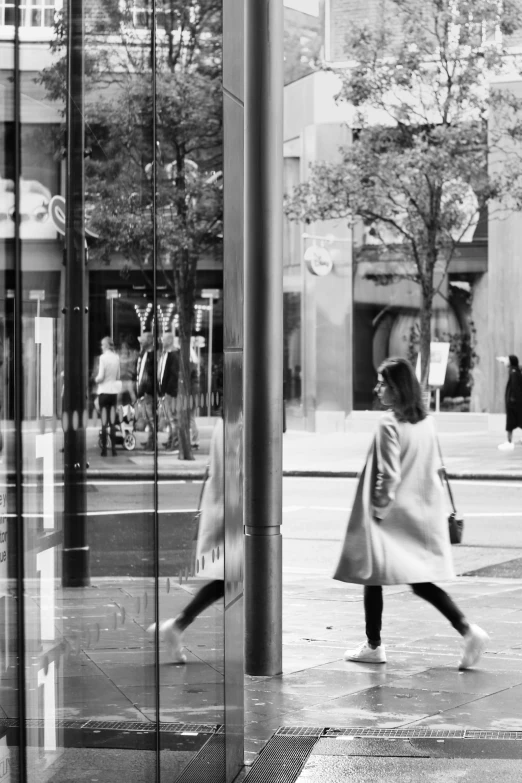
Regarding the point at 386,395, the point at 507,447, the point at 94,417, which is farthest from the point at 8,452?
the point at 507,447

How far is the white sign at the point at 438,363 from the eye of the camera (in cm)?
2819

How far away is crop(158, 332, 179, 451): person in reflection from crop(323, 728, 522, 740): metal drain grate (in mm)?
2206

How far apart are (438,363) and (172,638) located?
25.0 meters

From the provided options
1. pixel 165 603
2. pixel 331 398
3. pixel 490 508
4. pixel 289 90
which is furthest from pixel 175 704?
pixel 289 90

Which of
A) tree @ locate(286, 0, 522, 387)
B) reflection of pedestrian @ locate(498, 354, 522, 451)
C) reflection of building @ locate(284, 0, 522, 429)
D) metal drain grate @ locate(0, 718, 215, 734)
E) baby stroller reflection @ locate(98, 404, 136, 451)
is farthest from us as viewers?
reflection of building @ locate(284, 0, 522, 429)

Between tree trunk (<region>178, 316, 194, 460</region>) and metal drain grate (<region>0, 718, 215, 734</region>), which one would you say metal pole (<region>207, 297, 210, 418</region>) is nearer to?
tree trunk (<region>178, 316, 194, 460</region>)

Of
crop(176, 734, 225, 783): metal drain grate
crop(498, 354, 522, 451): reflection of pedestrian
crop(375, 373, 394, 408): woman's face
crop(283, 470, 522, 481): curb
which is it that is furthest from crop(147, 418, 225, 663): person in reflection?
crop(498, 354, 522, 451): reflection of pedestrian

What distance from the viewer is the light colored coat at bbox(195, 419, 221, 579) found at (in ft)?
14.4

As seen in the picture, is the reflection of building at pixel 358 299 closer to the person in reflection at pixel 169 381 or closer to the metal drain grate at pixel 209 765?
the metal drain grate at pixel 209 765

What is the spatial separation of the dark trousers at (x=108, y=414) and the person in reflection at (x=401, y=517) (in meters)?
3.60

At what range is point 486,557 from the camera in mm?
11930

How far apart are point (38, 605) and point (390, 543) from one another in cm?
428

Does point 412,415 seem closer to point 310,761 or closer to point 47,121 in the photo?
point 310,761

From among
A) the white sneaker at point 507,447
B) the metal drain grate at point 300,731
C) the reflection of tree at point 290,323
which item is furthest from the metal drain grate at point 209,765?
the reflection of tree at point 290,323
